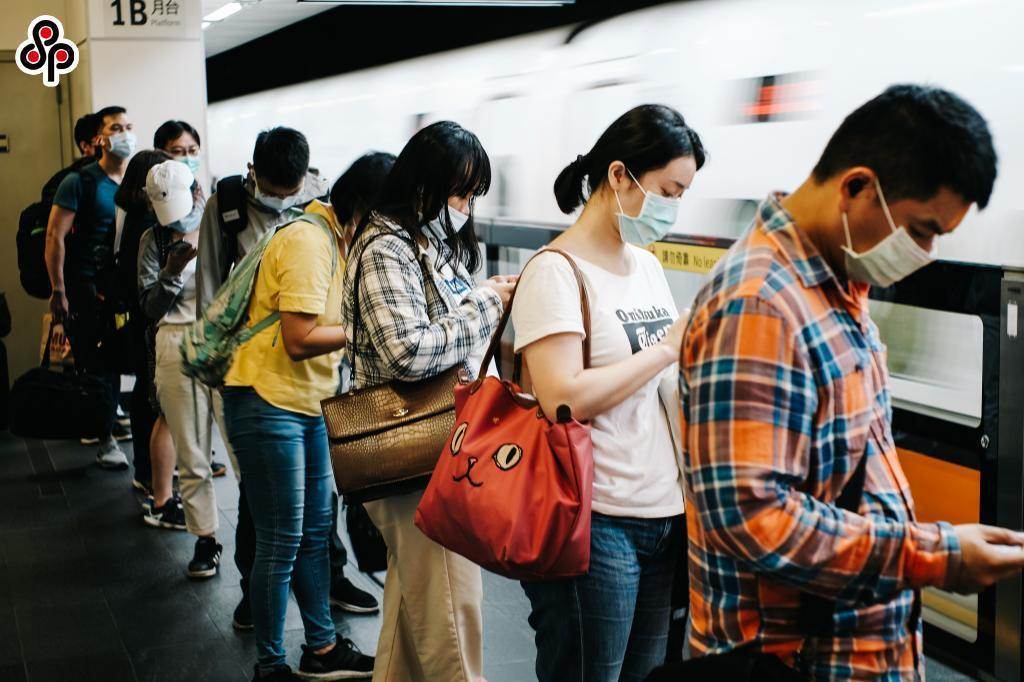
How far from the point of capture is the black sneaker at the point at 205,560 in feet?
15.4

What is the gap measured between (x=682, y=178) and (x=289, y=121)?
9000 mm

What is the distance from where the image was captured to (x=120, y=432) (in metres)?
7.45

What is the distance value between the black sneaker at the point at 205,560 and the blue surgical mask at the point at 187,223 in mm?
1265

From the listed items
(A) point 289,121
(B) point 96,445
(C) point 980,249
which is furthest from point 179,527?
(A) point 289,121

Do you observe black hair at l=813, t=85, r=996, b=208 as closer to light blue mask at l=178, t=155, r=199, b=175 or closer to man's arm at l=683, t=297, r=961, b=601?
man's arm at l=683, t=297, r=961, b=601

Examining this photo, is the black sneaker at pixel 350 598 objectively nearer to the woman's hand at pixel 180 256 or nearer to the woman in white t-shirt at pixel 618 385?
the woman's hand at pixel 180 256

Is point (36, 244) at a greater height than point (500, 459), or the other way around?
point (36, 244)

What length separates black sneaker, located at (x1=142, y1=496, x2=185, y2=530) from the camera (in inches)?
212

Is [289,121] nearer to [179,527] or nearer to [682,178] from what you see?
[179,527]

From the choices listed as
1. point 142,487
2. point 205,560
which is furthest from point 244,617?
point 142,487

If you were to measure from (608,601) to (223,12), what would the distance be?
8870 millimetres

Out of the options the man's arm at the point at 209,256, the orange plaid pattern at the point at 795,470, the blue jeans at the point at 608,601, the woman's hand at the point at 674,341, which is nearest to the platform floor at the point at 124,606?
the man's arm at the point at 209,256

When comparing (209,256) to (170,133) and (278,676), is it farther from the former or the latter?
(170,133)
